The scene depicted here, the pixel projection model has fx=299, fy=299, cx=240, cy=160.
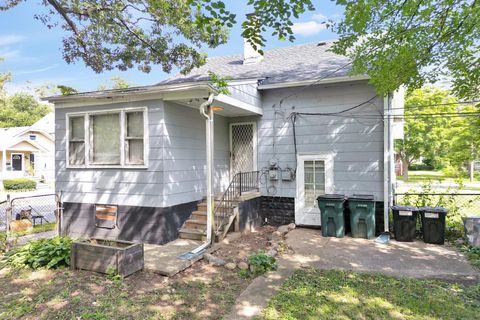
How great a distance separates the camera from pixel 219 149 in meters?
8.23

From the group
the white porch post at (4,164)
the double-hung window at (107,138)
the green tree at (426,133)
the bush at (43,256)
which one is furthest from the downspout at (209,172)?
A: the white porch post at (4,164)

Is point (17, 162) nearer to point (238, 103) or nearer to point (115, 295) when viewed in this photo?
point (238, 103)

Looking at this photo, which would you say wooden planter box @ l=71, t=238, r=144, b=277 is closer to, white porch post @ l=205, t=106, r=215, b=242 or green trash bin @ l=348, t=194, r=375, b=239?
white porch post @ l=205, t=106, r=215, b=242

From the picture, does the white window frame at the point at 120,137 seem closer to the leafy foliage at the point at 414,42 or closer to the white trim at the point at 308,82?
the white trim at the point at 308,82

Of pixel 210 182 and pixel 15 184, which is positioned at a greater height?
pixel 210 182

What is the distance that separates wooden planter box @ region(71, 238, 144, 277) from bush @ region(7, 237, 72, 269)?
312 millimetres

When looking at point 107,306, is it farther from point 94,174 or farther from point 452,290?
point 452,290

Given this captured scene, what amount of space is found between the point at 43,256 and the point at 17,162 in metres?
24.7

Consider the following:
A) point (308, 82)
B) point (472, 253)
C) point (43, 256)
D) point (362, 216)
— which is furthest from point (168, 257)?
point (472, 253)

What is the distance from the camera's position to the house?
241 inches

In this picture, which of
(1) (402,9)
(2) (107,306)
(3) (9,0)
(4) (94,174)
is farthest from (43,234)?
(1) (402,9)

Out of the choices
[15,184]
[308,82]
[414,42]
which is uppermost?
[414,42]

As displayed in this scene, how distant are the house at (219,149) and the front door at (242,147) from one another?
3 centimetres

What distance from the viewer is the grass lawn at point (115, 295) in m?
3.41
